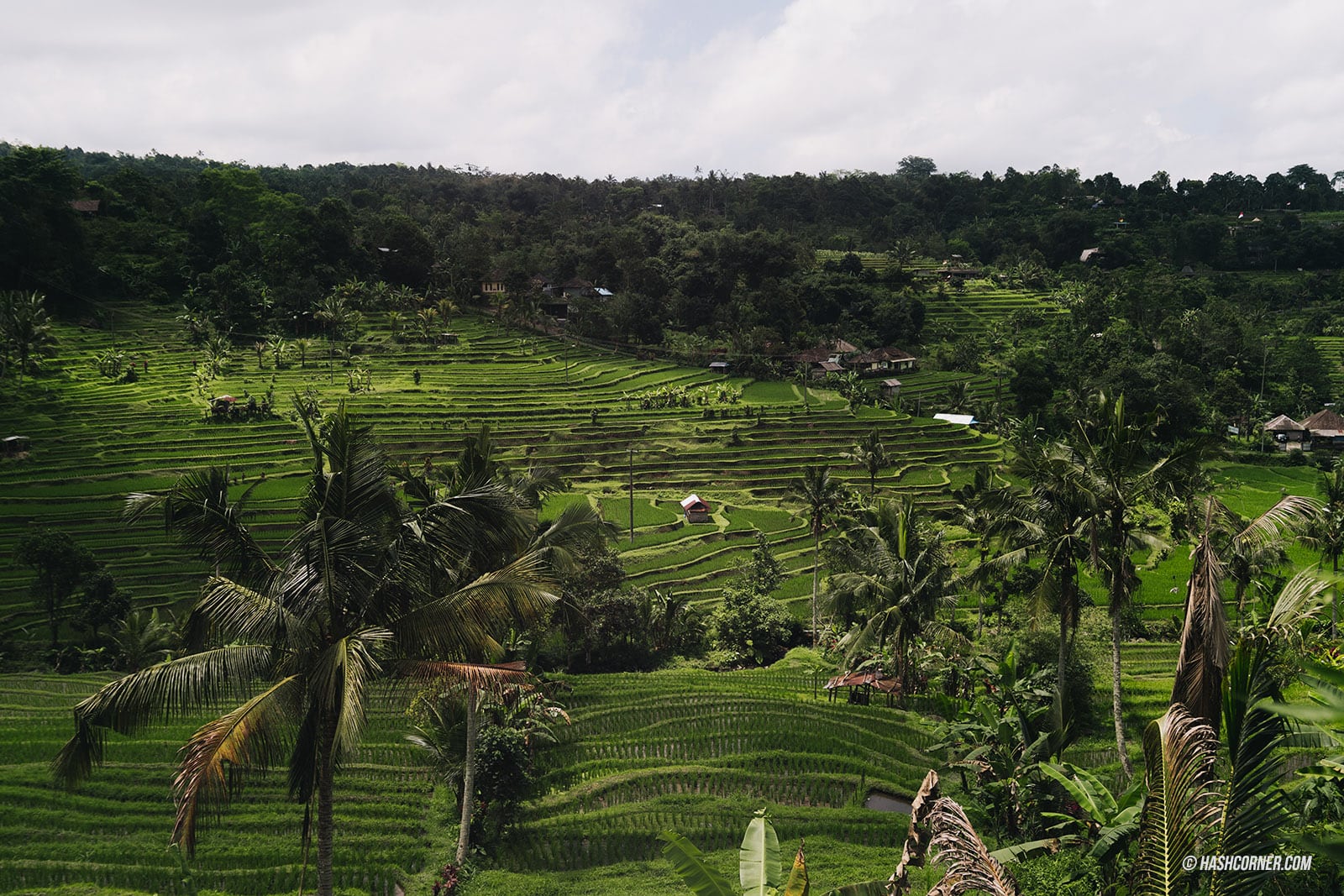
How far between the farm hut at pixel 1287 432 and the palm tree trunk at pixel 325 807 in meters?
60.4

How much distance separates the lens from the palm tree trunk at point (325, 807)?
24.5 feet

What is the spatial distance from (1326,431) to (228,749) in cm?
6353

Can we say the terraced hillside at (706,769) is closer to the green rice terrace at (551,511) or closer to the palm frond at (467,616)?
the green rice terrace at (551,511)

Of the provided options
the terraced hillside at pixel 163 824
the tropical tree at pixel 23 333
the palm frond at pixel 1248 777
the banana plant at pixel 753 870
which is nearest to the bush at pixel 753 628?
the terraced hillside at pixel 163 824

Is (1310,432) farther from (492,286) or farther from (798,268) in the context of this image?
(492,286)

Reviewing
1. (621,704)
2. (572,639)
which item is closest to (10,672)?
(572,639)

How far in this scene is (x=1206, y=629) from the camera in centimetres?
600

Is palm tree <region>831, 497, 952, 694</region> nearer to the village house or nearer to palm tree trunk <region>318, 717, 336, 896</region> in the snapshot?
palm tree trunk <region>318, 717, 336, 896</region>

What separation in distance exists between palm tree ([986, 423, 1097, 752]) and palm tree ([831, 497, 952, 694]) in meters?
3.08

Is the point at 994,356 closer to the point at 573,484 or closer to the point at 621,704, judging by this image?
the point at 573,484

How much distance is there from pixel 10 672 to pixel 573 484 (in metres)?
23.8

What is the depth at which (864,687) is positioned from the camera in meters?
21.8

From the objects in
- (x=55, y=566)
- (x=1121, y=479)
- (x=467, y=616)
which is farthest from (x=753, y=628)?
(x=467, y=616)

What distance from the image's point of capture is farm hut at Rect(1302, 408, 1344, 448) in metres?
53.9
